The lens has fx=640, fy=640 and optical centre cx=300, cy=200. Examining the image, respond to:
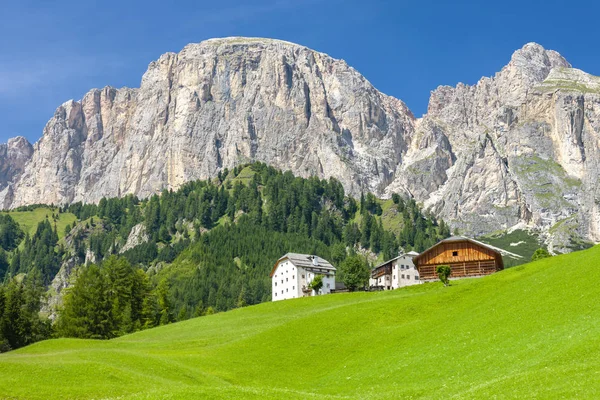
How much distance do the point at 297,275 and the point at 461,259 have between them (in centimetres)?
5119

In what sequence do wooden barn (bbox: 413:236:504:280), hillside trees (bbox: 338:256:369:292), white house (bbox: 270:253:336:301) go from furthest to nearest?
white house (bbox: 270:253:336:301), hillside trees (bbox: 338:256:369:292), wooden barn (bbox: 413:236:504:280)

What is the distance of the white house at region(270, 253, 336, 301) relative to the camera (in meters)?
165

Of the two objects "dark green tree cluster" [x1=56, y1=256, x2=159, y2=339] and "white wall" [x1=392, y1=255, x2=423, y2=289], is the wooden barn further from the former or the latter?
"dark green tree cluster" [x1=56, y1=256, x2=159, y2=339]

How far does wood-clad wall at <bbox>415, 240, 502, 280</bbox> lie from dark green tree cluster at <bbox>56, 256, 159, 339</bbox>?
57649 millimetres

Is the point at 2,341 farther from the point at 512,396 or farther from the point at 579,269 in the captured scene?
the point at 512,396

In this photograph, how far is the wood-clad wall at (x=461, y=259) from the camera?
12625 centimetres

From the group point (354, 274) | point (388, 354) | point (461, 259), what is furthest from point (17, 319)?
point (461, 259)

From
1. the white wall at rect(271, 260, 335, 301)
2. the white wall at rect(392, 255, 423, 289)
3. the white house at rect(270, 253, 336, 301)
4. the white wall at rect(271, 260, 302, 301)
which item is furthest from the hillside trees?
the white wall at rect(271, 260, 302, 301)

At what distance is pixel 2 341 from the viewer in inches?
4454

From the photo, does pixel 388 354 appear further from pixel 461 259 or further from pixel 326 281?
pixel 326 281

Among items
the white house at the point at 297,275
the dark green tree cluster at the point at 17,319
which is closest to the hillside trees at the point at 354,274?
the white house at the point at 297,275

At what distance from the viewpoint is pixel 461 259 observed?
127m

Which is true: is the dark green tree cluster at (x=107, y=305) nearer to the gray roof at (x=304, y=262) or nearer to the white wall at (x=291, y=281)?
the white wall at (x=291, y=281)

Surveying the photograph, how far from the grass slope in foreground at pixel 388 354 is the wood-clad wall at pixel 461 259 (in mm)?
37682
